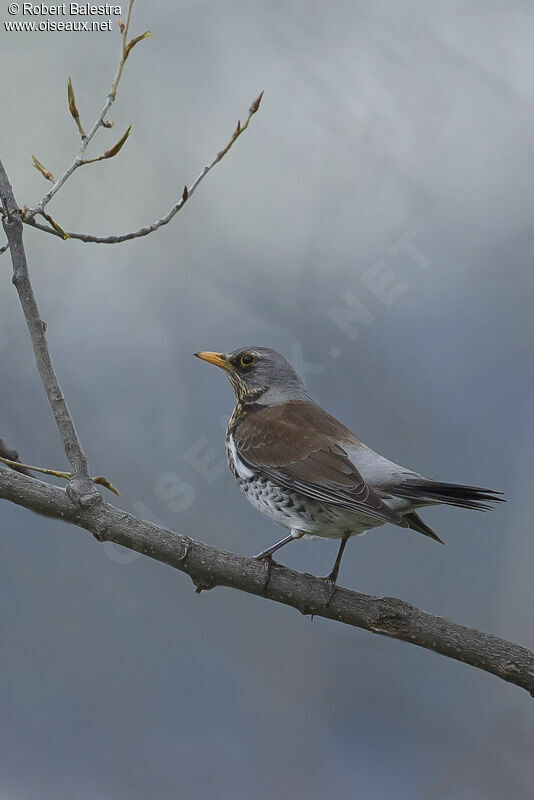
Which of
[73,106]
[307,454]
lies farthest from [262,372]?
[73,106]

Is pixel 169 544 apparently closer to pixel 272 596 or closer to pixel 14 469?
pixel 272 596

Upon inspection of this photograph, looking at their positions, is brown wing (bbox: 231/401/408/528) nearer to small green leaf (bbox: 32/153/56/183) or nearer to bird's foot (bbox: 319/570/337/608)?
bird's foot (bbox: 319/570/337/608)

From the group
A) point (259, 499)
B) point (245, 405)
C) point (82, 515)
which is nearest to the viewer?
point (82, 515)

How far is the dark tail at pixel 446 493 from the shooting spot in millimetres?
2125

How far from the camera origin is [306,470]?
8.59 feet

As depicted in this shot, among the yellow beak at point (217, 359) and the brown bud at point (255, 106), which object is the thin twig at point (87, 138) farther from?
the yellow beak at point (217, 359)

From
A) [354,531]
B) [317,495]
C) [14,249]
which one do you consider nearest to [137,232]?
[14,249]

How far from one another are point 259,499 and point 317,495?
255 millimetres

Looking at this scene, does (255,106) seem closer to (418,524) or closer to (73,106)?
(73,106)

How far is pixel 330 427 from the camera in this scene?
9.19 ft

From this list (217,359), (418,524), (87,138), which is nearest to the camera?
(87,138)

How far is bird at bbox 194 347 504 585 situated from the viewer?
239cm

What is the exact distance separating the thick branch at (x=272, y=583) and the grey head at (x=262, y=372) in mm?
828

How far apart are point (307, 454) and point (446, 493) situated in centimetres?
53
